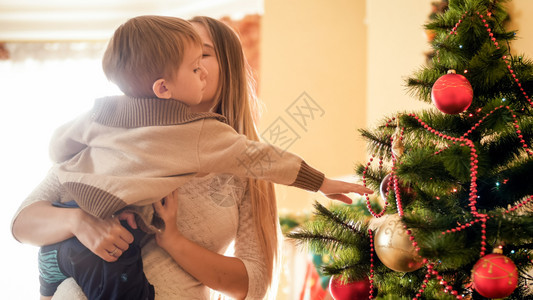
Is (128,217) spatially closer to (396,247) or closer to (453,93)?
(396,247)

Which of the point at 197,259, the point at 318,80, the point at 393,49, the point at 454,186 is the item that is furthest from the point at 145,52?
the point at 318,80

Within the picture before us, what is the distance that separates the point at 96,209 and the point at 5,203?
12.1 feet

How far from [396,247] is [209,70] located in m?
0.63

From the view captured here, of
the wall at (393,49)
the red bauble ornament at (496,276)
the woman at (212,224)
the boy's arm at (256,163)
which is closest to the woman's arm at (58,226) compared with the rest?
the woman at (212,224)

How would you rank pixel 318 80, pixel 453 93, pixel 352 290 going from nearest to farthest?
pixel 453 93
pixel 352 290
pixel 318 80

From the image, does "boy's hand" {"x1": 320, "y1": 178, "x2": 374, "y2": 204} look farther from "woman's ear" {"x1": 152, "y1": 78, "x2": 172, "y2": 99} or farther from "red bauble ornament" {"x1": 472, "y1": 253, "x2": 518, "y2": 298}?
"woman's ear" {"x1": 152, "y1": 78, "x2": 172, "y2": 99}

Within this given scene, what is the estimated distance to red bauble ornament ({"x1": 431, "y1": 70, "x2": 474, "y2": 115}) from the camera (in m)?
0.86

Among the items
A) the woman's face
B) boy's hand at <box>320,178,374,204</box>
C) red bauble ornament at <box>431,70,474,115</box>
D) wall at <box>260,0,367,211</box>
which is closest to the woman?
the woman's face

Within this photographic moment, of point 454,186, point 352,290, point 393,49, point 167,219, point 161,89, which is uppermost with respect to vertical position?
point 393,49

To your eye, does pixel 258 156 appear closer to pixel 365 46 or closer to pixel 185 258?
pixel 185 258

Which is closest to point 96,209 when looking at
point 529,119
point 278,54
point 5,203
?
point 529,119

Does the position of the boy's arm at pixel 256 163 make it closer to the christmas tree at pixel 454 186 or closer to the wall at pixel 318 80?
the christmas tree at pixel 454 186

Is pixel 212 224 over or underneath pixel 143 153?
underneath

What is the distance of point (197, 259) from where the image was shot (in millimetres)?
1009
